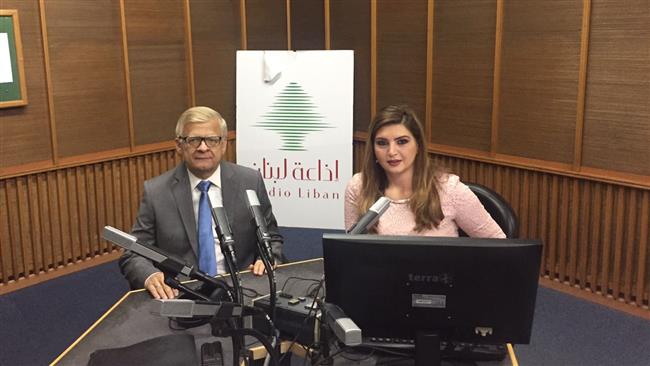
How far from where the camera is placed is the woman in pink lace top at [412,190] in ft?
8.13

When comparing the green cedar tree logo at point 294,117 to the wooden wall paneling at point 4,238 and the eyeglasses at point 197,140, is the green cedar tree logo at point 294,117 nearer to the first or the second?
the wooden wall paneling at point 4,238

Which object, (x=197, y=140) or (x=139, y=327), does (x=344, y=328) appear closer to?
(x=139, y=327)

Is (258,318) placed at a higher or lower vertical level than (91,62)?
lower

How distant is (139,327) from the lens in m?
2.00

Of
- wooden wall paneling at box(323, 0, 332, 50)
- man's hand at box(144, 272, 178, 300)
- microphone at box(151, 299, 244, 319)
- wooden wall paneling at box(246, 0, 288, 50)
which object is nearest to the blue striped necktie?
man's hand at box(144, 272, 178, 300)

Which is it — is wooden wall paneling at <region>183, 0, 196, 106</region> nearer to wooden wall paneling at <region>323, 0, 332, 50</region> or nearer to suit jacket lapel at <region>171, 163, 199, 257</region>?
wooden wall paneling at <region>323, 0, 332, 50</region>

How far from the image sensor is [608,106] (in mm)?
3818

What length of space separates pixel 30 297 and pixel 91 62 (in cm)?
174

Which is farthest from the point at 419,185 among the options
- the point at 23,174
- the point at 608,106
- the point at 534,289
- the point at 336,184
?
the point at 23,174

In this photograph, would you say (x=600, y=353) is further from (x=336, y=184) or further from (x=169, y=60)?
(x=169, y=60)

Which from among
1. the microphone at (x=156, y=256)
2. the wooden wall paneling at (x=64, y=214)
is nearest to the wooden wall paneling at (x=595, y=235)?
the microphone at (x=156, y=256)

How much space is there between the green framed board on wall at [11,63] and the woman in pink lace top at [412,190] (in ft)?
9.32

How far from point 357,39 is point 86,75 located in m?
2.17

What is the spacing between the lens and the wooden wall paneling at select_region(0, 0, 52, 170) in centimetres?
426
